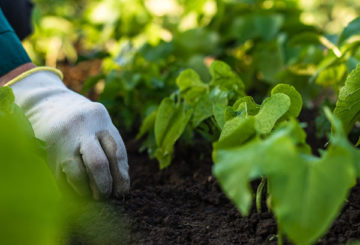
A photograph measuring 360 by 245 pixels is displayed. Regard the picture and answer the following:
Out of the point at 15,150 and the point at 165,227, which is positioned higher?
the point at 15,150

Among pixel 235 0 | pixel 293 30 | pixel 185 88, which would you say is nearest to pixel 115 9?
pixel 235 0

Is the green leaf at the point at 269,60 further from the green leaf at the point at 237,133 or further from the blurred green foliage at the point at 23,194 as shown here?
the blurred green foliage at the point at 23,194

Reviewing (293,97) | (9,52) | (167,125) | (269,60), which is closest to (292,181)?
(293,97)

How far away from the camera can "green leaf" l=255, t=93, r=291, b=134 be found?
0.84 metres

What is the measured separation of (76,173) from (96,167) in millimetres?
46

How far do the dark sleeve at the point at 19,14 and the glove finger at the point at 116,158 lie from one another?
1.30 metres

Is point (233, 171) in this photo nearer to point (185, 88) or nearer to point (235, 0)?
point (185, 88)

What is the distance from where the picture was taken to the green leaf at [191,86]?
1.29m

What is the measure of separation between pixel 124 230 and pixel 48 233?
1.14ft

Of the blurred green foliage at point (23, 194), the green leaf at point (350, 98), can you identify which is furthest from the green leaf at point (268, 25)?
the blurred green foliage at point (23, 194)

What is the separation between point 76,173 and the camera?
1.00 meters

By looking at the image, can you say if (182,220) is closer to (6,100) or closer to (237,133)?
(237,133)

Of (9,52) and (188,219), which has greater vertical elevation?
(9,52)

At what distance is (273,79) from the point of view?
2031mm
